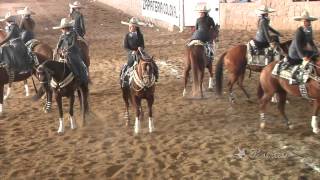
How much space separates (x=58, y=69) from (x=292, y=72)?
472cm

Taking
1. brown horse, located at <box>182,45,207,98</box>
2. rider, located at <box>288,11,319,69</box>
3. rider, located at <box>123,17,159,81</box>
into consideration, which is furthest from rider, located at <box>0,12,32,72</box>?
rider, located at <box>288,11,319,69</box>

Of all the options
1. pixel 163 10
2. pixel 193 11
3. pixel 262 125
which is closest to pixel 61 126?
pixel 262 125

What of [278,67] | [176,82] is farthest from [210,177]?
[176,82]

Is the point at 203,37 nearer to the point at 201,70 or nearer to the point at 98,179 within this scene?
the point at 201,70

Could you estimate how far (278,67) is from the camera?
10219mm

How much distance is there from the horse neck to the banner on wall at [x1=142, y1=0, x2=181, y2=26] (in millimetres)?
14469

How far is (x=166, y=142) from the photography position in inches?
382

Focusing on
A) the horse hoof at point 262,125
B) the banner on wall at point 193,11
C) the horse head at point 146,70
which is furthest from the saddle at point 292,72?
the banner on wall at point 193,11

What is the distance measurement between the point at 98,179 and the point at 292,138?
394cm

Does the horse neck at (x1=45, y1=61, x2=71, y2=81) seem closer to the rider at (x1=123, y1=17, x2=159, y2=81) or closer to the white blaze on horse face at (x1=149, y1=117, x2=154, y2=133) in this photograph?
the rider at (x1=123, y1=17, x2=159, y2=81)

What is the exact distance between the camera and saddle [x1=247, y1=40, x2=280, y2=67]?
12.1m

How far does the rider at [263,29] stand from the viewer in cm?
1173

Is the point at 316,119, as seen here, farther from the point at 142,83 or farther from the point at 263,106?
the point at 142,83

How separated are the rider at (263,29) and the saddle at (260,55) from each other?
0.10m
